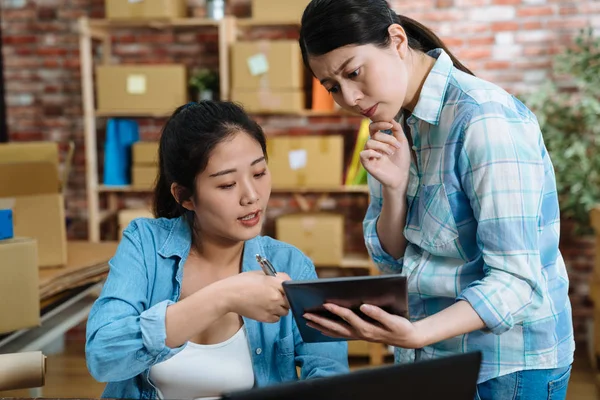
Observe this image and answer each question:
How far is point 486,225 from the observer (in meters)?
1.01

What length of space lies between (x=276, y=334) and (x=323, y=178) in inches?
88.8

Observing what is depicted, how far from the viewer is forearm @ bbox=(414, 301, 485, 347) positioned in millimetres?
1009

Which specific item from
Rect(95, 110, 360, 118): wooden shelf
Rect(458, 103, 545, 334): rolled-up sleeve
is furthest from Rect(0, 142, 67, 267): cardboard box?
Rect(458, 103, 545, 334): rolled-up sleeve

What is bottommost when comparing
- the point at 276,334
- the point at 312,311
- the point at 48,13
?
the point at 276,334

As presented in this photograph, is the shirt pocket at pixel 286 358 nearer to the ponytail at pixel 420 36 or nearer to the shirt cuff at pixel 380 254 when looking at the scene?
the shirt cuff at pixel 380 254

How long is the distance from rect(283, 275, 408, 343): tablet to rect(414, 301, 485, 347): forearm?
0.13 feet

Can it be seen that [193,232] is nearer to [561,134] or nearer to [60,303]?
[60,303]

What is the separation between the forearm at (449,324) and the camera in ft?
3.31

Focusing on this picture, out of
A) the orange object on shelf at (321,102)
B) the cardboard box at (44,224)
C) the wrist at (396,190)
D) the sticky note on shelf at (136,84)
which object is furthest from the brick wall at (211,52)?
the wrist at (396,190)

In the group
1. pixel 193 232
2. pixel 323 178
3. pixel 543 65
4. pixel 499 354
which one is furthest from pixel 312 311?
pixel 543 65

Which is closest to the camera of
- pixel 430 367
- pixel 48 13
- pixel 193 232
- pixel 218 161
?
pixel 430 367

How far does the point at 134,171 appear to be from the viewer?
370cm

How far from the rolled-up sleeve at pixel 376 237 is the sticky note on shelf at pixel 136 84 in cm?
252

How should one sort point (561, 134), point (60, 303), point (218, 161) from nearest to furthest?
point (218, 161), point (60, 303), point (561, 134)
